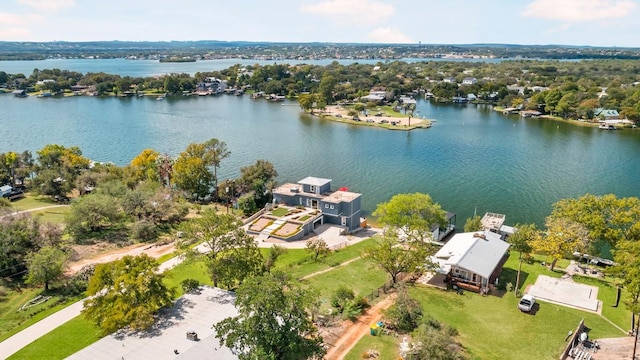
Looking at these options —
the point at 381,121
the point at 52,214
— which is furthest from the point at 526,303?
the point at 381,121

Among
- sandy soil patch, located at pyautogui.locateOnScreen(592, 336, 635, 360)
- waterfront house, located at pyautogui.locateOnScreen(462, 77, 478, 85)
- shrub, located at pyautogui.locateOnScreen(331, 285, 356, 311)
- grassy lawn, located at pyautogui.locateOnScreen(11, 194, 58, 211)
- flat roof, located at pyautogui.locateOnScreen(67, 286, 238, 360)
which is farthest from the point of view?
waterfront house, located at pyautogui.locateOnScreen(462, 77, 478, 85)

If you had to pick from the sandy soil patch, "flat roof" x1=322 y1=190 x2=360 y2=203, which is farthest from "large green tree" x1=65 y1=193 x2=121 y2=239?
the sandy soil patch

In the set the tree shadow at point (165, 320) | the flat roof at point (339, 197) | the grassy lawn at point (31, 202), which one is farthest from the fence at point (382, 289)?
the grassy lawn at point (31, 202)

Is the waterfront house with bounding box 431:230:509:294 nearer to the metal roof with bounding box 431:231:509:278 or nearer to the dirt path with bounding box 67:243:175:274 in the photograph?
the metal roof with bounding box 431:231:509:278

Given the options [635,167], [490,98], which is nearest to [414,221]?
[635,167]

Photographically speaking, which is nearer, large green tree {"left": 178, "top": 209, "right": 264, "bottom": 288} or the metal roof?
large green tree {"left": 178, "top": 209, "right": 264, "bottom": 288}

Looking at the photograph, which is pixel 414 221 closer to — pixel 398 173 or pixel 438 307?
pixel 438 307
